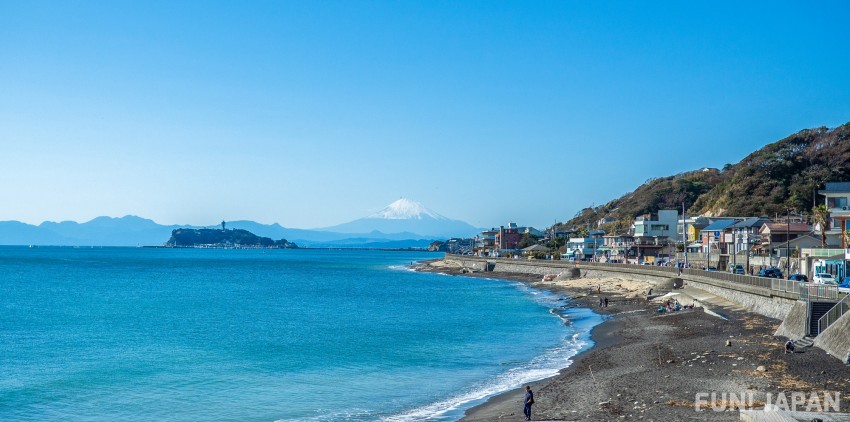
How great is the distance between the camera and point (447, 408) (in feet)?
78.5

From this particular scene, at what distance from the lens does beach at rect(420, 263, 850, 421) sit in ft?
67.3

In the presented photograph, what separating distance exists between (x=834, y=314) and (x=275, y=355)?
81.7 feet

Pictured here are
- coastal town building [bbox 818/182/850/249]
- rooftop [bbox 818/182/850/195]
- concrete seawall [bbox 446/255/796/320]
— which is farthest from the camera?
rooftop [bbox 818/182/850/195]

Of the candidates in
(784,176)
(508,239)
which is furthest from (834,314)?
(508,239)

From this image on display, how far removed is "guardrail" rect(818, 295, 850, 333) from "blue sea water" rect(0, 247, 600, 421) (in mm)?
10049

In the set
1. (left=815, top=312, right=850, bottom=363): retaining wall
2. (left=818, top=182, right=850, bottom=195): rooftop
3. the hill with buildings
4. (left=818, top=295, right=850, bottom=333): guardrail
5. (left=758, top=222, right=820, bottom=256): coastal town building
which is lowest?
(left=815, top=312, right=850, bottom=363): retaining wall

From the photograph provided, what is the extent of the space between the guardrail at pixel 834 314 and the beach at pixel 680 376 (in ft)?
5.77

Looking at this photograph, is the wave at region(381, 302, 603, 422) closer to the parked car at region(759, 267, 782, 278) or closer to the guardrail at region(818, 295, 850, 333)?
the guardrail at region(818, 295, 850, 333)

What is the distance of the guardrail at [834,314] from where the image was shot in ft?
87.0

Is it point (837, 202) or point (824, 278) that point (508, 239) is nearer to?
point (837, 202)

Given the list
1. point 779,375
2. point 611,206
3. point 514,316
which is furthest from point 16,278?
point 611,206

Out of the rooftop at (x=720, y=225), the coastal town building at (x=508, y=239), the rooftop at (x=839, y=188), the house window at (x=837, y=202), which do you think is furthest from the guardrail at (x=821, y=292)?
the coastal town building at (x=508, y=239)

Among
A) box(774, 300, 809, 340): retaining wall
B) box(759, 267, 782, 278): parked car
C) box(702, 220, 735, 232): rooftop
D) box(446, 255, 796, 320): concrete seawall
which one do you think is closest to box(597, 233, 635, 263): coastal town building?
box(446, 255, 796, 320): concrete seawall

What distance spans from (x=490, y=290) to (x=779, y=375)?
2256 inches
